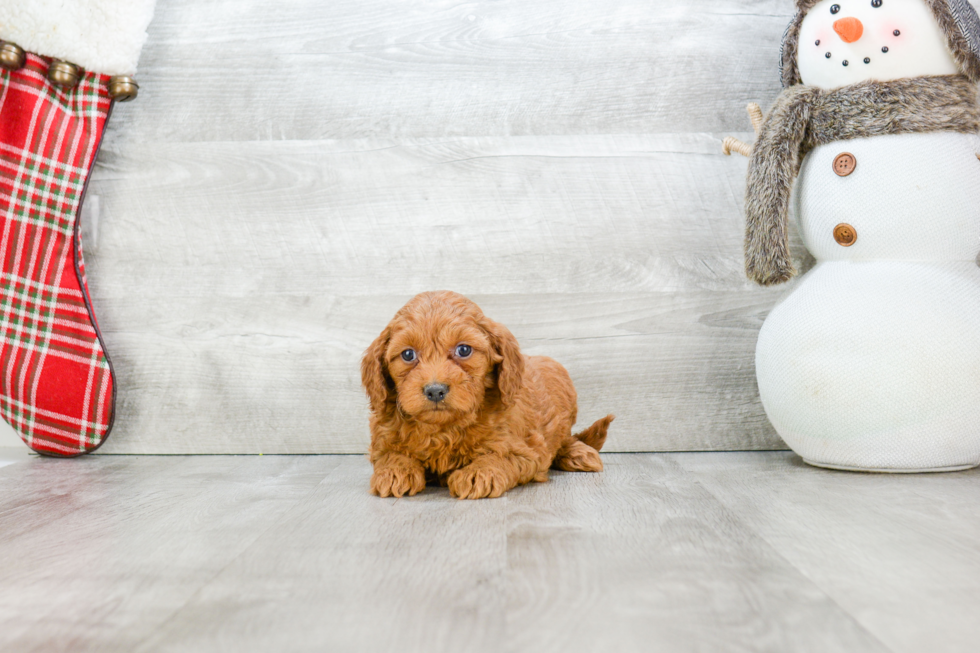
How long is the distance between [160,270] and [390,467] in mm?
811

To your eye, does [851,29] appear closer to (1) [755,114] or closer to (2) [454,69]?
(1) [755,114]

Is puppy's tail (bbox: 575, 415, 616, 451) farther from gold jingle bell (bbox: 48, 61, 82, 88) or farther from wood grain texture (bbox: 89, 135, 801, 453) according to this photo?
gold jingle bell (bbox: 48, 61, 82, 88)

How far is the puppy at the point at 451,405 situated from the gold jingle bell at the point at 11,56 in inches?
40.2

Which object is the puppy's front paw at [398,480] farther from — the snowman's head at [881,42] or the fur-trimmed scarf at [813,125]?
the snowman's head at [881,42]

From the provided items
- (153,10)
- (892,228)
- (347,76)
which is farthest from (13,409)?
(892,228)

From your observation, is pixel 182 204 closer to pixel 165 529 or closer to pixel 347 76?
pixel 347 76

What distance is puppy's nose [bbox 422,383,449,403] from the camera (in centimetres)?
114

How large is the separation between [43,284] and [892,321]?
5.54 feet

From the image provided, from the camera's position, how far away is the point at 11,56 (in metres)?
1.53

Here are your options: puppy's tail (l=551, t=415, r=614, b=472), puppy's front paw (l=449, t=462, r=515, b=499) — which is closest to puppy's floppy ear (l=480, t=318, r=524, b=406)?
puppy's front paw (l=449, t=462, r=515, b=499)

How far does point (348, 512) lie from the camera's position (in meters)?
1.12

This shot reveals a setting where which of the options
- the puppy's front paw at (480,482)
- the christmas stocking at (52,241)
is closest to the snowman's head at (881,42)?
the puppy's front paw at (480,482)

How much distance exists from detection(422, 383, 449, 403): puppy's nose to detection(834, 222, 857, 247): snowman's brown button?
79 centimetres

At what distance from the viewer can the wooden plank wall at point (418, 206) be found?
1.64 metres
